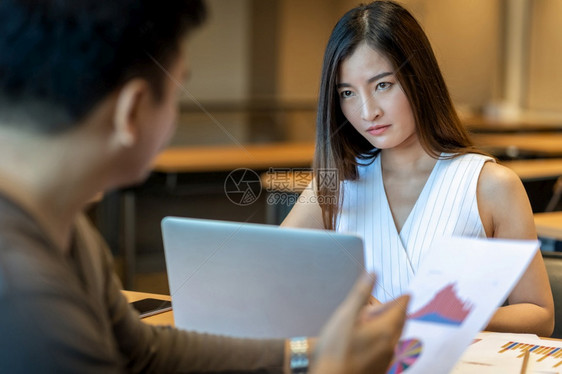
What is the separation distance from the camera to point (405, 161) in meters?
1.83

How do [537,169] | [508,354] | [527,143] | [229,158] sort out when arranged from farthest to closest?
1. [527,143]
2. [229,158]
3. [537,169]
4. [508,354]

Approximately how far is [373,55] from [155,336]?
89 cm

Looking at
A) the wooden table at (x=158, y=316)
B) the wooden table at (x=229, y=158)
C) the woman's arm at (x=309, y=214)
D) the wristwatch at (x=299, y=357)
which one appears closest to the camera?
the wristwatch at (x=299, y=357)

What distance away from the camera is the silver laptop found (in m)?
1.09

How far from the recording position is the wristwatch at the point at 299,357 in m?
0.98

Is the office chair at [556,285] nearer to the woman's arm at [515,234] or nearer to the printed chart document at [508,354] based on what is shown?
the woman's arm at [515,234]

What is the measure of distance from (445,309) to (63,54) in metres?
0.62

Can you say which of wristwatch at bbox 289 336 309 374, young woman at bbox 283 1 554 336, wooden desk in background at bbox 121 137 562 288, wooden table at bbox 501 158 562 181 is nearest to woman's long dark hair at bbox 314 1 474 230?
young woman at bbox 283 1 554 336

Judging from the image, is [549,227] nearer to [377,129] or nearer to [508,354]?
[377,129]

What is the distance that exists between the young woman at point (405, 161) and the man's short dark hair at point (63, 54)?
104 cm

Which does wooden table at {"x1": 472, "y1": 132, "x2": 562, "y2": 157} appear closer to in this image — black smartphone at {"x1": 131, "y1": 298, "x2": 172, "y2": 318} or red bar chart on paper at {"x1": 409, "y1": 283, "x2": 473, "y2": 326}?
black smartphone at {"x1": 131, "y1": 298, "x2": 172, "y2": 318}

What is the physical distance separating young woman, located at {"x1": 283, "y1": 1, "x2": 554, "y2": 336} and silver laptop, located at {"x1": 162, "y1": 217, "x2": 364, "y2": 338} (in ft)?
1.90

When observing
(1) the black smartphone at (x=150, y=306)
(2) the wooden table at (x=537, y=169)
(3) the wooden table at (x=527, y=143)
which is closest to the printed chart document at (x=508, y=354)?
(1) the black smartphone at (x=150, y=306)

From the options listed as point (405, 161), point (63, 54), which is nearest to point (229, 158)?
point (405, 161)
